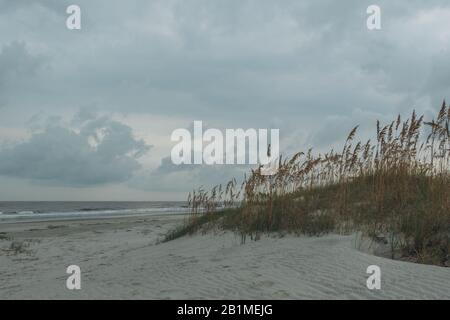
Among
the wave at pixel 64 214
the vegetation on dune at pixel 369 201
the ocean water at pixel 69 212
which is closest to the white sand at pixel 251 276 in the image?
the vegetation on dune at pixel 369 201

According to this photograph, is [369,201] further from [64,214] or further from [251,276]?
[64,214]

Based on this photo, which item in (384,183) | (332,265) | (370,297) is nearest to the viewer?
(370,297)

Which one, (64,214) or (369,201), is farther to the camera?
(64,214)

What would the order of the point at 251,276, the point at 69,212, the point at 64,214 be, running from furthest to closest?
the point at 69,212, the point at 64,214, the point at 251,276

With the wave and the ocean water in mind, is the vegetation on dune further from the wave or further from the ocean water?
→ the wave

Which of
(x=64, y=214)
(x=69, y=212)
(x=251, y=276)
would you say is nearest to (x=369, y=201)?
(x=251, y=276)

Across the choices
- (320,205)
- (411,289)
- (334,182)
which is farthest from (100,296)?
(334,182)

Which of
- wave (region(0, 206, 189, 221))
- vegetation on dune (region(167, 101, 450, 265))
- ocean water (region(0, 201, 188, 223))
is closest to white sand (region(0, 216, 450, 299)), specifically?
vegetation on dune (region(167, 101, 450, 265))

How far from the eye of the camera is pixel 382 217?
6352mm

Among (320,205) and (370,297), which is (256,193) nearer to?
(320,205)

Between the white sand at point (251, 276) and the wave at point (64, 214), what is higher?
the white sand at point (251, 276)

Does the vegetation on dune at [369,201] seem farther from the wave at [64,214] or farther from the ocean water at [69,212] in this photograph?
the wave at [64,214]

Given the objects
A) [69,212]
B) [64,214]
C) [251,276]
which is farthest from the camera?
[69,212]

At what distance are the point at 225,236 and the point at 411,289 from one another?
167 inches
